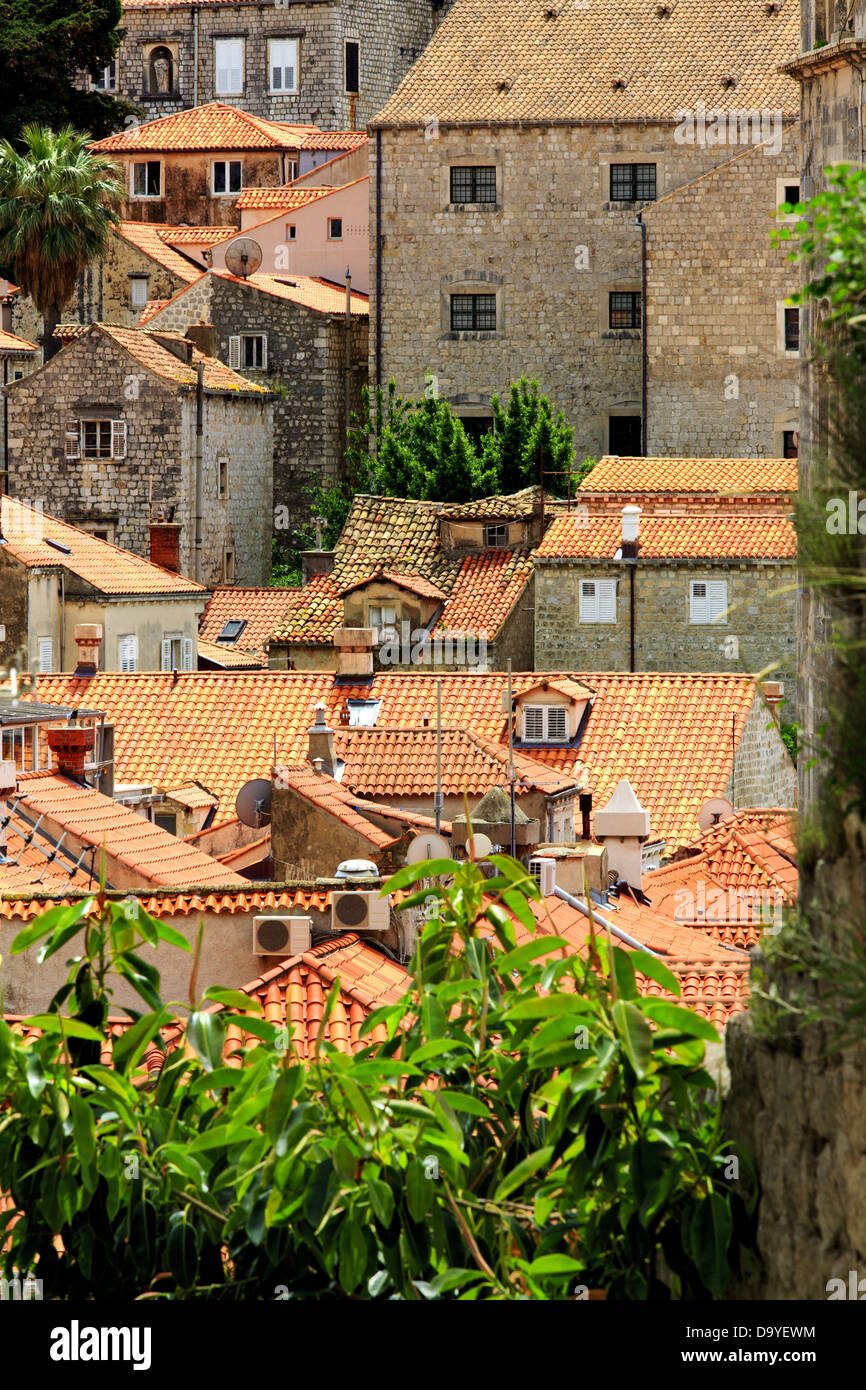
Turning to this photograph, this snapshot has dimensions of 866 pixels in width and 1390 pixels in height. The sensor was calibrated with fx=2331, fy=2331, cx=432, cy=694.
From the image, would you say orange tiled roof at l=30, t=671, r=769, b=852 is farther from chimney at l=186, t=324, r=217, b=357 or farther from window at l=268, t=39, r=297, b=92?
window at l=268, t=39, r=297, b=92

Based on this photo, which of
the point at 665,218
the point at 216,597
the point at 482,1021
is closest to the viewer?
the point at 482,1021

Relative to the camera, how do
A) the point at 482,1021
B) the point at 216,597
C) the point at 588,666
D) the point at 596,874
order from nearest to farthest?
the point at 482,1021
the point at 596,874
the point at 588,666
the point at 216,597

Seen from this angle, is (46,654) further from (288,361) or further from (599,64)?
(599,64)

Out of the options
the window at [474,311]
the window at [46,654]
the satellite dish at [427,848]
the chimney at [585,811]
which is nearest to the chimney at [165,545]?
the window at [46,654]

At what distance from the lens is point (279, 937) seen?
46.1 feet

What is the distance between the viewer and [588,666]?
123ft

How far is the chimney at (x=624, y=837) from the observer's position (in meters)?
21.7

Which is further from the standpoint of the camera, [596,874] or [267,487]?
[267,487]

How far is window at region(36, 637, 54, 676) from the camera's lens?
37.5 m

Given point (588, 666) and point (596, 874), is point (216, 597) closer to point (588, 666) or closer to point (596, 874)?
point (588, 666)

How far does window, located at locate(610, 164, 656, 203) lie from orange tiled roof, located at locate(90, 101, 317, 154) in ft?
55.6

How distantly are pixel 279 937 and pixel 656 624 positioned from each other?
24104mm
